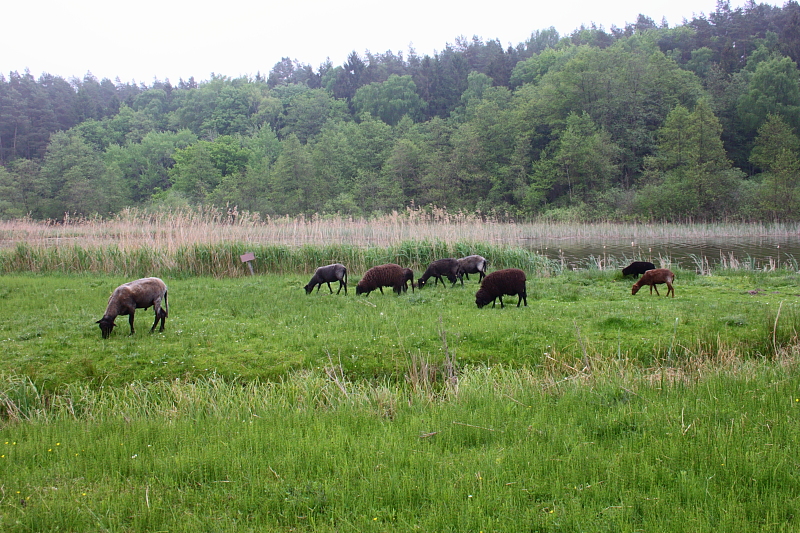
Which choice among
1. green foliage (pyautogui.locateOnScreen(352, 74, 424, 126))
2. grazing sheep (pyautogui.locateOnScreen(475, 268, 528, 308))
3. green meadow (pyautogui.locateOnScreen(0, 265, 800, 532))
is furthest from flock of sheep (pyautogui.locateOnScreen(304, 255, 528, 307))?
green foliage (pyautogui.locateOnScreen(352, 74, 424, 126))

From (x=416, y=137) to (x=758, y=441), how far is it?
71.1 m

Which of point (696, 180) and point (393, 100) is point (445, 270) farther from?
point (393, 100)

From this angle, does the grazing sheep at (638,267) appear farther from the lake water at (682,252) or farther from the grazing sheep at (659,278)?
the lake water at (682,252)

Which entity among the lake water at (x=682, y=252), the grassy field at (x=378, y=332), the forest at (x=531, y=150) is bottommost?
the lake water at (x=682, y=252)

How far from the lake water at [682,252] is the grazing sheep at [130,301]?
1385 cm

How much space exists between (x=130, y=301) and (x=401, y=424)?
5.93 metres

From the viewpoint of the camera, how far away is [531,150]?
6197 centimetres

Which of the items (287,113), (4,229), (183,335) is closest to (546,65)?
(287,113)

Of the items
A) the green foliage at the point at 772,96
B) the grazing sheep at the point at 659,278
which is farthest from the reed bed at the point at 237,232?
the green foliage at the point at 772,96

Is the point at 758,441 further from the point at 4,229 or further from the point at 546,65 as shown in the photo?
the point at 546,65

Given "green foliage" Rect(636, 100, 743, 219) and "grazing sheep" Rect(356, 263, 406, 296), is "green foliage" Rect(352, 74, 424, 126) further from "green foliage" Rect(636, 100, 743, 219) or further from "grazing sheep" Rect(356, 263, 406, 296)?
"grazing sheep" Rect(356, 263, 406, 296)

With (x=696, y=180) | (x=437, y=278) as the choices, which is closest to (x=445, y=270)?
(x=437, y=278)

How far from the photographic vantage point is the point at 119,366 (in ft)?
24.5

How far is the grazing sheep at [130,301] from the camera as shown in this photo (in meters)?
8.60
